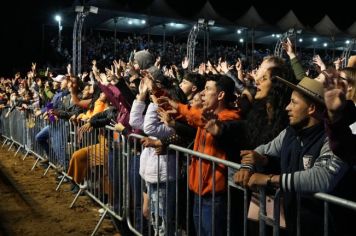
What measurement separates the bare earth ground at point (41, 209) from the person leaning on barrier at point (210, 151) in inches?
104

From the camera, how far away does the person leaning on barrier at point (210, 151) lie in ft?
12.8

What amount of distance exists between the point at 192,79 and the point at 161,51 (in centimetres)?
2031

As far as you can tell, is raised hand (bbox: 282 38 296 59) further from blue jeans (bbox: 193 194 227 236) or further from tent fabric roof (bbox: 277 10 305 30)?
tent fabric roof (bbox: 277 10 305 30)

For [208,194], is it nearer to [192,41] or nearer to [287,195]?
[287,195]

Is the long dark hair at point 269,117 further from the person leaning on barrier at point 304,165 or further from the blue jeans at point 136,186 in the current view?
the blue jeans at point 136,186

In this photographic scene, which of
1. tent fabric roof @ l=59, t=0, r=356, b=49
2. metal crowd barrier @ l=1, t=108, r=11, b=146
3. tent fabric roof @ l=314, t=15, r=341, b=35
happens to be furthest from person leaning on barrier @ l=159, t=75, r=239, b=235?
tent fabric roof @ l=314, t=15, r=341, b=35

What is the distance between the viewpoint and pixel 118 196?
6047 millimetres

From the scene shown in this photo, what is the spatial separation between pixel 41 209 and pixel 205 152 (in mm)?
4287

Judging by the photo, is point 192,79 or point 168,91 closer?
point 168,91

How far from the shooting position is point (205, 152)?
13.5ft

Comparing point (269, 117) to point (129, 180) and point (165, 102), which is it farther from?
point (129, 180)

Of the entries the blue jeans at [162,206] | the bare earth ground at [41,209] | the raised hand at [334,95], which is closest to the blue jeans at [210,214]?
the blue jeans at [162,206]

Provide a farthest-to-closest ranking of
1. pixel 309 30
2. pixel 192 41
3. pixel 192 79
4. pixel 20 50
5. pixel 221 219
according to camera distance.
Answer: pixel 20 50 < pixel 309 30 < pixel 192 41 < pixel 192 79 < pixel 221 219

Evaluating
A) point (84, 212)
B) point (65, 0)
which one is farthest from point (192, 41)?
point (65, 0)
